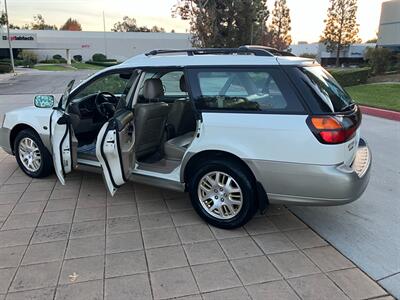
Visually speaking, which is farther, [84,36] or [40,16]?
[40,16]

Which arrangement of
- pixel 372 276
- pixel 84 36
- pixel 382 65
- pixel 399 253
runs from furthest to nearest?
pixel 84 36
pixel 382 65
pixel 399 253
pixel 372 276

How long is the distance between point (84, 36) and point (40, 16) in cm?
4206

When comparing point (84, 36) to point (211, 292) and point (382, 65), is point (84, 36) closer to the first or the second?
point (382, 65)

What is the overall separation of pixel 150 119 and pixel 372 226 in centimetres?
265

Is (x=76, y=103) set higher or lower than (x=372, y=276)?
higher

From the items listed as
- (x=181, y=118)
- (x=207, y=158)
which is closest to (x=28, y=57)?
(x=181, y=118)

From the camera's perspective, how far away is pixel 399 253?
3.20 meters

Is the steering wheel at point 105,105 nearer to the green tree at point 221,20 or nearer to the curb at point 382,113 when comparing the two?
the curb at point 382,113

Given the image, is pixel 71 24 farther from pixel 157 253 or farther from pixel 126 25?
pixel 157 253

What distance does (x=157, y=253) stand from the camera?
3.19m

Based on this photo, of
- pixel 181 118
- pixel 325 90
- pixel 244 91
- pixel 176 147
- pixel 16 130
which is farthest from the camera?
pixel 16 130

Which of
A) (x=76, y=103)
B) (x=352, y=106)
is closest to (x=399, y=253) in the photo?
(x=352, y=106)

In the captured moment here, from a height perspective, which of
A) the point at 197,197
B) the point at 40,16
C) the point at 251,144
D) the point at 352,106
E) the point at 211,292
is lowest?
the point at 211,292

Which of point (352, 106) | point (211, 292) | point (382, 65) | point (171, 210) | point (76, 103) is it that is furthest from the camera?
point (382, 65)
